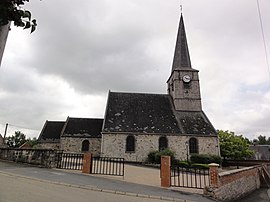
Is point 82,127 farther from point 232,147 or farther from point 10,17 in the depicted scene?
point 10,17

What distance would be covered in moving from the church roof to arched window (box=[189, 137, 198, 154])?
3.01ft

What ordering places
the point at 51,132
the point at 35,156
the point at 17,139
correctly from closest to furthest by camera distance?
the point at 35,156 < the point at 51,132 < the point at 17,139

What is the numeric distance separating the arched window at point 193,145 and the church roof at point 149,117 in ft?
3.01

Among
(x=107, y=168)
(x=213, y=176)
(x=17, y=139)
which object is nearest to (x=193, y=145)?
(x=107, y=168)

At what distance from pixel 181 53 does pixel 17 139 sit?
58.3 m

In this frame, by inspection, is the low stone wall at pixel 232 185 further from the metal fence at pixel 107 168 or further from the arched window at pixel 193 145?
the arched window at pixel 193 145

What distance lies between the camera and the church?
88.2 feet

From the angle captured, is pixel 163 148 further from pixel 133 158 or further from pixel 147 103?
pixel 147 103

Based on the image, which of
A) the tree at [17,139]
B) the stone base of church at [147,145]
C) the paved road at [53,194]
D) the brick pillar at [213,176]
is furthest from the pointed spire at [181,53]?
the tree at [17,139]

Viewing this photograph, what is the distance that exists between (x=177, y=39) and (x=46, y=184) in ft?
103

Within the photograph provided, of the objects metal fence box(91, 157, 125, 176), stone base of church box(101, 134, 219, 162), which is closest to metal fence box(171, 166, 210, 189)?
metal fence box(91, 157, 125, 176)

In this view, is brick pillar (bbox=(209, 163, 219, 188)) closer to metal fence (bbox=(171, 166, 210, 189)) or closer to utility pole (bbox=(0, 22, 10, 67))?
metal fence (bbox=(171, 166, 210, 189))

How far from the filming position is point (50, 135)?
31.7 metres

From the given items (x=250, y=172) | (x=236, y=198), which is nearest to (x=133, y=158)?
(x=250, y=172)
